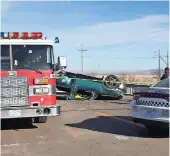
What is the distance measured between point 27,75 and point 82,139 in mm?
2336

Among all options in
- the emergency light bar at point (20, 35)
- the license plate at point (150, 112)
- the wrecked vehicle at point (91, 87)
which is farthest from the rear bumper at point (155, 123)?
the wrecked vehicle at point (91, 87)

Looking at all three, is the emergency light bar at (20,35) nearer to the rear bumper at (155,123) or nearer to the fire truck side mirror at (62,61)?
the fire truck side mirror at (62,61)

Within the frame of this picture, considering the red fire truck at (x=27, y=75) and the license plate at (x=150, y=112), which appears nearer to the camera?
the license plate at (x=150, y=112)

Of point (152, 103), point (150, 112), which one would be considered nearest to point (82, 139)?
point (150, 112)

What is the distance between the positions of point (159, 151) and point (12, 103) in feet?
13.5

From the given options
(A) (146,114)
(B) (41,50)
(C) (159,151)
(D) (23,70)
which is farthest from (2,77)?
(C) (159,151)

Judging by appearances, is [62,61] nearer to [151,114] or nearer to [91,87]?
[151,114]

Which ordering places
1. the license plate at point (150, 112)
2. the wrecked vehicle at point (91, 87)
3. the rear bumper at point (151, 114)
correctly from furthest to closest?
the wrecked vehicle at point (91, 87)
the license plate at point (150, 112)
the rear bumper at point (151, 114)

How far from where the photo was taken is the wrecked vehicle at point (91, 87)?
67.2 ft

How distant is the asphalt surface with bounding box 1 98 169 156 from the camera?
7.39m

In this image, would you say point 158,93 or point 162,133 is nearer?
point 158,93

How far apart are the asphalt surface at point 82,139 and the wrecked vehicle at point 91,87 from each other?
8.38 m

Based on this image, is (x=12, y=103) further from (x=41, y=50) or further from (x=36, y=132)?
(x=41, y=50)

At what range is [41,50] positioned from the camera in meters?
10.1
